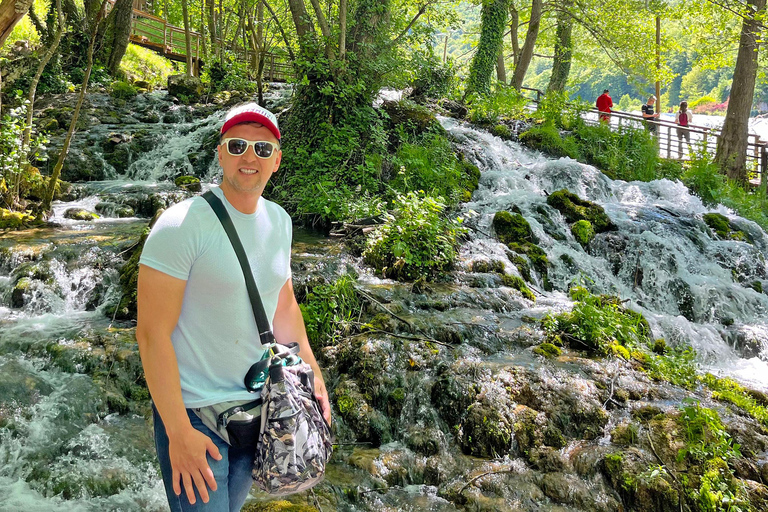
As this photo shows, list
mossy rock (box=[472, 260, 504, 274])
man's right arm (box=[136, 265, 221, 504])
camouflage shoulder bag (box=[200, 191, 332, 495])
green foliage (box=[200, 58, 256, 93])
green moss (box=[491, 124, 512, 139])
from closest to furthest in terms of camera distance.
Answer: man's right arm (box=[136, 265, 221, 504]) < camouflage shoulder bag (box=[200, 191, 332, 495]) < mossy rock (box=[472, 260, 504, 274]) < green moss (box=[491, 124, 512, 139]) < green foliage (box=[200, 58, 256, 93])

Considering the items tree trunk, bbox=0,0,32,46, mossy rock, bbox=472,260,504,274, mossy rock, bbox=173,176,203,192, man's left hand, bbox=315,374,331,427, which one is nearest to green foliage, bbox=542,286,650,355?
mossy rock, bbox=472,260,504,274

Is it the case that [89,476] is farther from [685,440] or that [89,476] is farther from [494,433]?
[685,440]

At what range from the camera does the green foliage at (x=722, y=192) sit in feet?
42.1

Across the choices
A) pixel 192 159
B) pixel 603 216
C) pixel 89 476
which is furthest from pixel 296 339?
pixel 192 159

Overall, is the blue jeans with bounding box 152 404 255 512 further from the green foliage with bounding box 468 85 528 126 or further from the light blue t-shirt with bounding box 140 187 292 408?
the green foliage with bounding box 468 85 528 126

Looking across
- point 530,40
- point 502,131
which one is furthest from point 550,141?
point 530,40

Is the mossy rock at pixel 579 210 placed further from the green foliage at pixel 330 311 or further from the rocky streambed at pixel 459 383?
the green foliage at pixel 330 311

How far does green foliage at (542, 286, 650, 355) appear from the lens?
5.89 metres

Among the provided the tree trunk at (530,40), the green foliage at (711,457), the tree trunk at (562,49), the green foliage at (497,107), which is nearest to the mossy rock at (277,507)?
the green foliage at (711,457)

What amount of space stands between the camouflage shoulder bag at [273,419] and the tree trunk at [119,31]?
19.7 m

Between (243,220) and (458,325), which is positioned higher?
(243,220)

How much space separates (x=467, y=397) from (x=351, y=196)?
523 centimetres

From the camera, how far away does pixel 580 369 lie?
5.33 meters

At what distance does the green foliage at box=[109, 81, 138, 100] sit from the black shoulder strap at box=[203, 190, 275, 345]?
1763 cm
